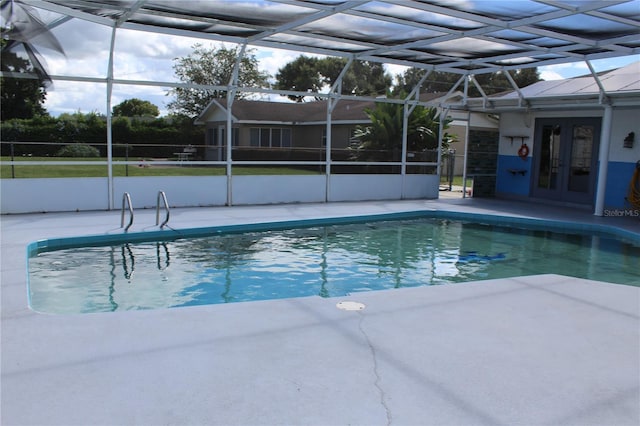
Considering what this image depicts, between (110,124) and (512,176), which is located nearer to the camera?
(110,124)

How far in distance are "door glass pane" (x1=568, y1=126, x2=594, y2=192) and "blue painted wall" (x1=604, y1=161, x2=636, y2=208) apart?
0.81 meters

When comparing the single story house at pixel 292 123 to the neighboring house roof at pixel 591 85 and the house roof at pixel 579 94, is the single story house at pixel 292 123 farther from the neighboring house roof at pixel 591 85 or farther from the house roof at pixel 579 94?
the neighboring house roof at pixel 591 85

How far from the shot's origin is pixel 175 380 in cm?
303

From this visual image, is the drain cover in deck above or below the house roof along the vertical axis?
below

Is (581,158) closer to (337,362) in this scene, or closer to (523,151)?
(523,151)

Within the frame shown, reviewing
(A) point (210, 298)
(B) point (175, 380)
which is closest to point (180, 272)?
(A) point (210, 298)

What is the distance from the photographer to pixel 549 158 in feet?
45.0

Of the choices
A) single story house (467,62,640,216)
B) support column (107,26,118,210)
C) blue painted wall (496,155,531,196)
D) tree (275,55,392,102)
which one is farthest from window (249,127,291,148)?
tree (275,55,392,102)

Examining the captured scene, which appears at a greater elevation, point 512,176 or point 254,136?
point 254,136

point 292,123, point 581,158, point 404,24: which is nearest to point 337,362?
point 404,24

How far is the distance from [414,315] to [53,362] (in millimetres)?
2621

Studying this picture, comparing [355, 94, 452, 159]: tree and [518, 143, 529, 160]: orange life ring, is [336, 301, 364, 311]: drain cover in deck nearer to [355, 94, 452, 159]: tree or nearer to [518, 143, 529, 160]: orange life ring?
[355, 94, 452, 159]: tree

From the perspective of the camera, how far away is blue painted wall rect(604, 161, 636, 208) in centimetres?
1173

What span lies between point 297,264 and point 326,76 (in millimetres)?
34079
